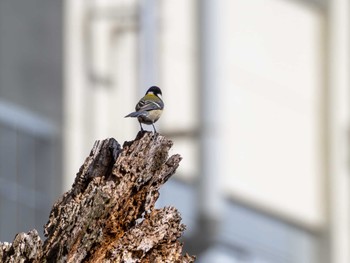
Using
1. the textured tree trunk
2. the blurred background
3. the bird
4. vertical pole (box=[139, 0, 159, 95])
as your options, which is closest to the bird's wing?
the bird

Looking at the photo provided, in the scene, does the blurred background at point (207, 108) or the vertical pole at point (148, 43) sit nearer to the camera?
the vertical pole at point (148, 43)

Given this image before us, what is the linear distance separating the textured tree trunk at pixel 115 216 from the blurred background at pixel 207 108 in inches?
555

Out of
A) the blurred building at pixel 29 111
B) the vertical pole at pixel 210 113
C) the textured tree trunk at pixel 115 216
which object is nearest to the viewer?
the textured tree trunk at pixel 115 216

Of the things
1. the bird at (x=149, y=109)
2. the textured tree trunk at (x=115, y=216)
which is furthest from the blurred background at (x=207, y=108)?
the textured tree trunk at (x=115, y=216)

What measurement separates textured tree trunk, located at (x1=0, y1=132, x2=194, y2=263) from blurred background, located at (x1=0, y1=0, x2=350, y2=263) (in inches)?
555

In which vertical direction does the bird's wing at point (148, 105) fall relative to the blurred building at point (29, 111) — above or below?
above

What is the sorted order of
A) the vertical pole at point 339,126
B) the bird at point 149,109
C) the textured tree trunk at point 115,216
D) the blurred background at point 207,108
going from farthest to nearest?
the vertical pole at point 339,126 < the blurred background at point 207,108 < the bird at point 149,109 < the textured tree trunk at point 115,216

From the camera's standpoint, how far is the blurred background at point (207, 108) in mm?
25094

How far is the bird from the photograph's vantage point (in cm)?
842

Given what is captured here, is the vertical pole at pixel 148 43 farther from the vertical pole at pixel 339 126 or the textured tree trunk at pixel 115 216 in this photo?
the textured tree trunk at pixel 115 216

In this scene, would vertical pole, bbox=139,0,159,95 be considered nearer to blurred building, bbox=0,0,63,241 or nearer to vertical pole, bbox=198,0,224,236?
vertical pole, bbox=198,0,224,236

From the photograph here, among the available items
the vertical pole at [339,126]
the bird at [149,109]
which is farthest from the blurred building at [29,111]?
the bird at [149,109]

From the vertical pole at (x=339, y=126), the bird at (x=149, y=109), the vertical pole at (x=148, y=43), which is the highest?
the bird at (x=149, y=109)

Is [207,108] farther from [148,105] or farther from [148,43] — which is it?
[148,105]
